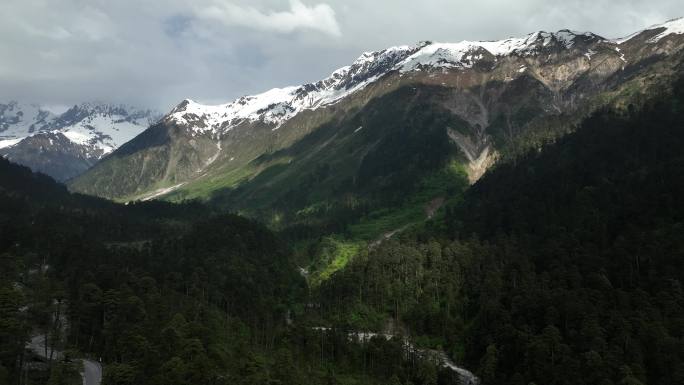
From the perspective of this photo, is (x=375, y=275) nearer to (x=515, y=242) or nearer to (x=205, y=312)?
(x=515, y=242)

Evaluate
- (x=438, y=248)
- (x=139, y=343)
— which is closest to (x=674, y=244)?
(x=438, y=248)

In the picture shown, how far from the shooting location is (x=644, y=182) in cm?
18788

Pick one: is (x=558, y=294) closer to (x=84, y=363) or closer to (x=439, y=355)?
(x=439, y=355)

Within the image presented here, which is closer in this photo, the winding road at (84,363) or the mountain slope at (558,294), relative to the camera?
the winding road at (84,363)

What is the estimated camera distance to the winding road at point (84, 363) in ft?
316

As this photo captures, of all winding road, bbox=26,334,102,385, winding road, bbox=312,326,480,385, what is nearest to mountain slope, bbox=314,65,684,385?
winding road, bbox=312,326,480,385

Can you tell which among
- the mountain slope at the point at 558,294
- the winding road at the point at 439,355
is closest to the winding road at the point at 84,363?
the winding road at the point at 439,355

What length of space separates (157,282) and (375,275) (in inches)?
2708

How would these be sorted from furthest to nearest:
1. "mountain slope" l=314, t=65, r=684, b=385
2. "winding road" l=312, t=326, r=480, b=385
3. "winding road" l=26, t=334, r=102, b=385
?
"winding road" l=312, t=326, r=480, b=385, "mountain slope" l=314, t=65, r=684, b=385, "winding road" l=26, t=334, r=102, b=385

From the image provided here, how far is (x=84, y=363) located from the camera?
10312 centimetres

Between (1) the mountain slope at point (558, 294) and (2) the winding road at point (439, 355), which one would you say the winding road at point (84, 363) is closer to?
(2) the winding road at point (439, 355)

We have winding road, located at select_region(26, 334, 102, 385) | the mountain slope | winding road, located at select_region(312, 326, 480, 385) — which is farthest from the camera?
winding road, located at select_region(312, 326, 480, 385)

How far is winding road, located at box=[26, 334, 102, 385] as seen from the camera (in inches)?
3792

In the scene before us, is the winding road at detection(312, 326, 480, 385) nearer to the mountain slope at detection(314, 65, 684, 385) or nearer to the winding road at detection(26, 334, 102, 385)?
the mountain slope at detection(314, 65, 684, 385)
